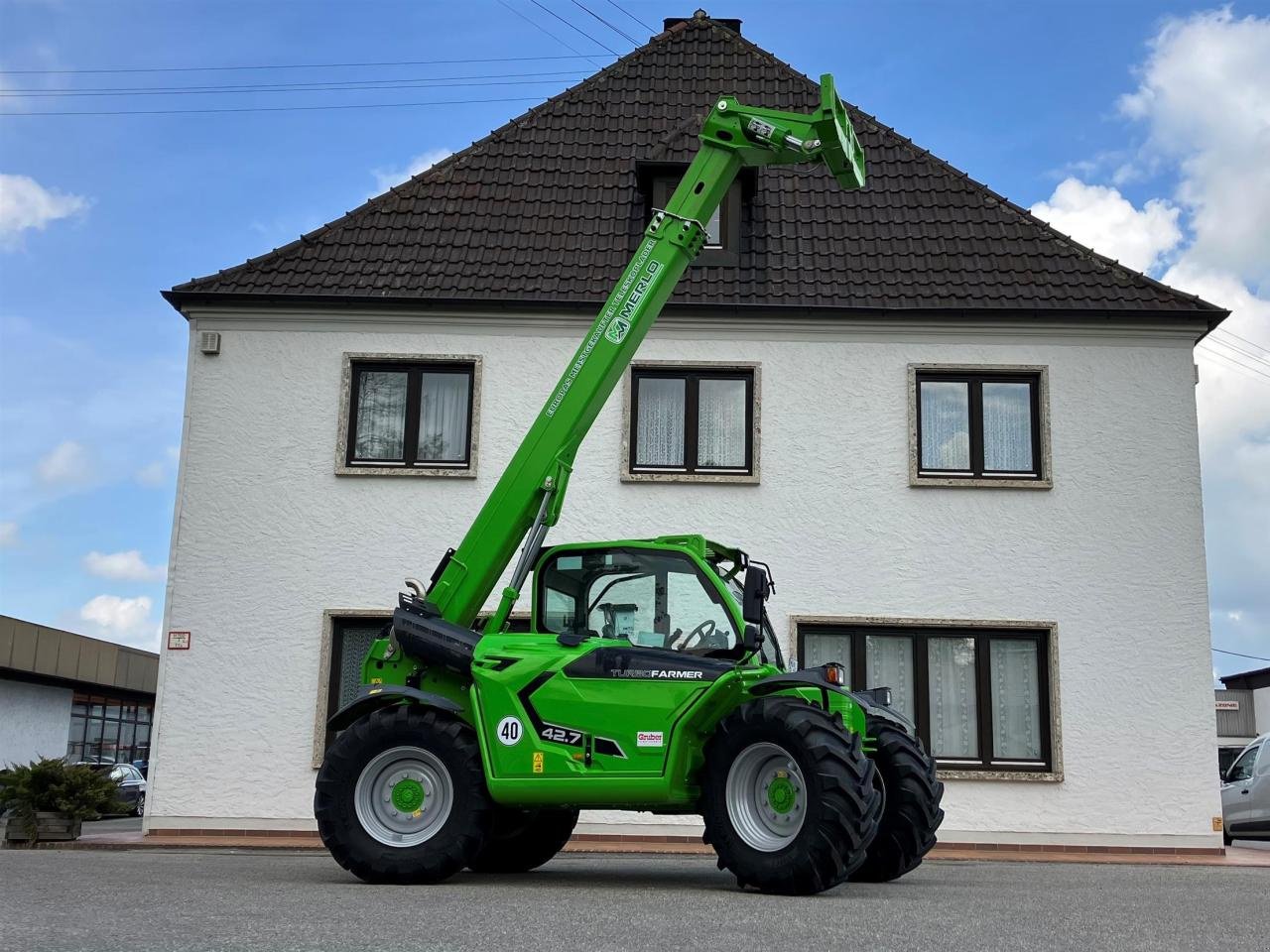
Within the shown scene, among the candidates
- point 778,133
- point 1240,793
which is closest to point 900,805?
point 778,133

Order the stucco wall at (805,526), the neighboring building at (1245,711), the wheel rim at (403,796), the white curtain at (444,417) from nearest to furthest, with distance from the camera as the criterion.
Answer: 1. the wheel rim at (403,796)
2. the stucco wall at (805,526)
3. the white curtain at (444,417)
4. the neighboring building at (1245,711)

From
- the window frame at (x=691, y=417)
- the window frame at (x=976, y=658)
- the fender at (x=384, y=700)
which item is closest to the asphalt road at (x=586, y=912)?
the fender at (x=384, y=700)

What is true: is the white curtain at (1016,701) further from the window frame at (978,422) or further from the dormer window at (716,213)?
the dormer window at (716,213)

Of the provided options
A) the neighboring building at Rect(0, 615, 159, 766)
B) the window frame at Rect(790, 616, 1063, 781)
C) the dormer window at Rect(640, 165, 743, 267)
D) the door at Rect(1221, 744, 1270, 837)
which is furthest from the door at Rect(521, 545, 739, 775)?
the neighboring building at Rect(0, 615, 159, 766)

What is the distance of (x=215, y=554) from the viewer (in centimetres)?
1678

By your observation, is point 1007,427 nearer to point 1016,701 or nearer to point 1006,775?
point 1016,701

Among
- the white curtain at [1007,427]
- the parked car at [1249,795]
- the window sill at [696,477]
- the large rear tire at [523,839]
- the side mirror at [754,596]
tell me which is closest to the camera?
the side mirror at [754,596]

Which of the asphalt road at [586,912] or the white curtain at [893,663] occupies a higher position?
the white curtain at [893,663]

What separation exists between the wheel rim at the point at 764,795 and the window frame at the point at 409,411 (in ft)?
28.3

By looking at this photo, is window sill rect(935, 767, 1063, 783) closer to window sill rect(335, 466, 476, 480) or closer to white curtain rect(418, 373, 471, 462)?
window sill rect(335, 466, 476, 480)

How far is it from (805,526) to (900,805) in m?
6.90

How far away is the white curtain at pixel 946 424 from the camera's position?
55.8 feet

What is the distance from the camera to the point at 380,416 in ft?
56.6

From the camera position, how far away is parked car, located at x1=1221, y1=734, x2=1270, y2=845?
2025cm
